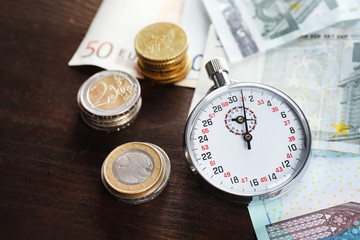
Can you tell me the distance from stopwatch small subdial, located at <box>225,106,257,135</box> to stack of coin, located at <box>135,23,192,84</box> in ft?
0.70

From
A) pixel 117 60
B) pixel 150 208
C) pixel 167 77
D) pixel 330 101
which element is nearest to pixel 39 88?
pixel 117 60

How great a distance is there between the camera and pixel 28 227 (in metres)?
0.79

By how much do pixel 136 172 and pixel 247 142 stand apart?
0.73 ft

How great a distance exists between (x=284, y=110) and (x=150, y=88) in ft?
1.07

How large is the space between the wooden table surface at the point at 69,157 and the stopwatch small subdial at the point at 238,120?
0.13m

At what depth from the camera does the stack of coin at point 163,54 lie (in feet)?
3.06

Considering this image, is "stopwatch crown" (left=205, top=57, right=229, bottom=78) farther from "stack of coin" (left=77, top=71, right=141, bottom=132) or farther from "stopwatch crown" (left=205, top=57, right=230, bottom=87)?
"stack of coin" (left=77, top=71, right=141, bottom=132)

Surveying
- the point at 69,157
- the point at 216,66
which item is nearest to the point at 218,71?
the point at 216,66

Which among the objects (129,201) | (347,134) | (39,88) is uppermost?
(39,88)

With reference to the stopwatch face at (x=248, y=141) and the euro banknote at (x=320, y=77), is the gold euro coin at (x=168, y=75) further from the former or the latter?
the stopwatch face at (x=248, y=141)

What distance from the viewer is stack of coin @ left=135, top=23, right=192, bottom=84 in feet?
3.06

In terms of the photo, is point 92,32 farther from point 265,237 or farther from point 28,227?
point 265,237

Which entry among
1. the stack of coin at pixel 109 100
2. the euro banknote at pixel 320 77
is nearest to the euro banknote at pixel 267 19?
the euro banknote at pixel 320 77

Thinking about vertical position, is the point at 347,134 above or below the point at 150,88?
below
